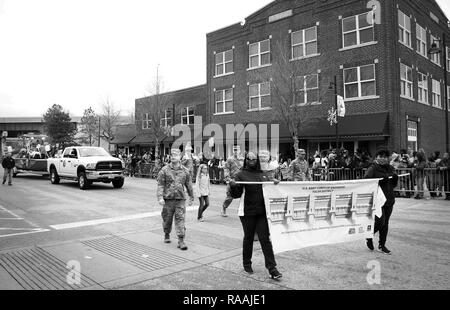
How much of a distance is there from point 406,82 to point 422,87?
11.1 feet

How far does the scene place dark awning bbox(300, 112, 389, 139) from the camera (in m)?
21.0

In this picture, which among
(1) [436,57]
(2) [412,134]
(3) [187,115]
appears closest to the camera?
(2) [412,134]

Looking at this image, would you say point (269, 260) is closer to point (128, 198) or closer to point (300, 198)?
point (300, 198)

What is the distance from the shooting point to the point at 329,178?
16.9m

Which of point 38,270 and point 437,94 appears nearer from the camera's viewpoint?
point 38,270

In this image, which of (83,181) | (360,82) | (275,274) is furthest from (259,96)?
(275,274)

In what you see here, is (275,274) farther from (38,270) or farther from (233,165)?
(233,165)

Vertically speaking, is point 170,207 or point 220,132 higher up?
point 220,132

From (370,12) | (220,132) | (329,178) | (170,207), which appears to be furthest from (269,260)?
(220,132)

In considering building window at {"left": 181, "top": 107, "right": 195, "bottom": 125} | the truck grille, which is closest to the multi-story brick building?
building window at {"left": 181, "top": 107, "right": 195, "bottom": 125}

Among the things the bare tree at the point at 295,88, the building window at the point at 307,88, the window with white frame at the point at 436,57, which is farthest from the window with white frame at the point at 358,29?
the window with white frame at the point at 436,57

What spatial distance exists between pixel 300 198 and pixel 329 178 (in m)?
11.4

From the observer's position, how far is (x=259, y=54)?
28250mm

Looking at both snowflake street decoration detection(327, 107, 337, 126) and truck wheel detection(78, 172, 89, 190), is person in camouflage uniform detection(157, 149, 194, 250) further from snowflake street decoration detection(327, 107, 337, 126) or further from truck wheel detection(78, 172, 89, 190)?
snowflake street decoration detection(327, 107, 337, 126)
